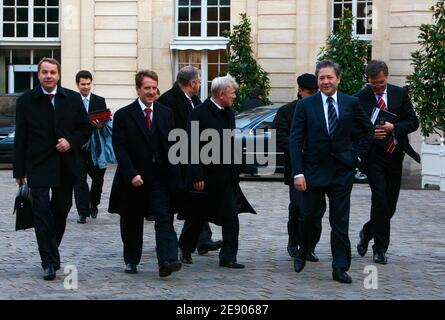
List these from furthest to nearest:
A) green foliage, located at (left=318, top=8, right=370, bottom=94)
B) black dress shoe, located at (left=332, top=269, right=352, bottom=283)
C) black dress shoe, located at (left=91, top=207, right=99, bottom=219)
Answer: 1. green foliage, located at (left=318, top=8, right=370, bottom=94)
2. black dress shoe, located at (left=91, top=207, right=99, bottom=219)
3. black dress shoe, located at (left=332, top=269, right=352, bottom=283)

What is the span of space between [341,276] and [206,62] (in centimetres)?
2016

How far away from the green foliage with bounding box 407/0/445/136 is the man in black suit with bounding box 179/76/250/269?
10.7 meters

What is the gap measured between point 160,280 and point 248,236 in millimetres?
3632

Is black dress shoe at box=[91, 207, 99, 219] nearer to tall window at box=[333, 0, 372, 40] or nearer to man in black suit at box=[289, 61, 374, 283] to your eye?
man in black suit at box=[289, 61, 374, 283]

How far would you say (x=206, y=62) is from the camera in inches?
1180

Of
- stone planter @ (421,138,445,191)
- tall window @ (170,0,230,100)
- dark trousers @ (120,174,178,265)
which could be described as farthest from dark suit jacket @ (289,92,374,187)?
tall window @ (170,0,230,100)

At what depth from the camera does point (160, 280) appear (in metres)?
10.3

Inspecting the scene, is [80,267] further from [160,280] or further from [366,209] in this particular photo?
[366,209]

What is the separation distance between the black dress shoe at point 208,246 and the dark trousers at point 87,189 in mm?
3229

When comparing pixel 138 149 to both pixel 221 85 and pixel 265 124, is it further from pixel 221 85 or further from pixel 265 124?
pixel 265 124

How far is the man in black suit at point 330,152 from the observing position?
10.3 metres

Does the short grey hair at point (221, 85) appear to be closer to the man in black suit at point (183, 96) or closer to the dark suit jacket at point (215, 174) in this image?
the dark suit jacket at point (215, 174)

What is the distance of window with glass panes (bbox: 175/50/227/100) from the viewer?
29.8 meters

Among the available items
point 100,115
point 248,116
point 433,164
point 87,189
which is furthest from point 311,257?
point 248,116
